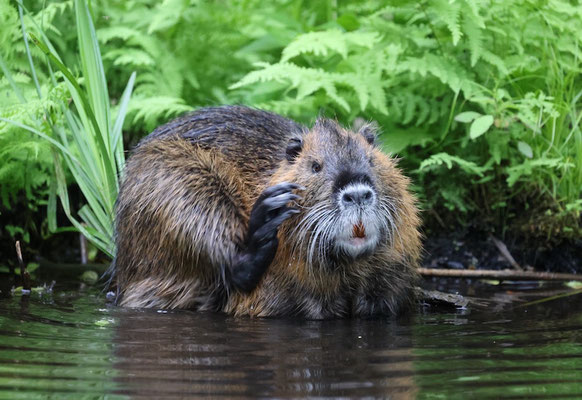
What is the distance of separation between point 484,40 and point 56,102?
2.67 m

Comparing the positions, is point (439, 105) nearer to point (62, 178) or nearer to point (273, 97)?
point (273, 97)

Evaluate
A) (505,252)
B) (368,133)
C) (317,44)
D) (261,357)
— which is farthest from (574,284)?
(261,357)

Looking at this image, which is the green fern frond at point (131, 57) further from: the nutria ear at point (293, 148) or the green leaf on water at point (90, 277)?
the nutria ear at point (293, 148)

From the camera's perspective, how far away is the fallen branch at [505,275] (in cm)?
489

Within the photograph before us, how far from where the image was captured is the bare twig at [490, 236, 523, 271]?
206 inches

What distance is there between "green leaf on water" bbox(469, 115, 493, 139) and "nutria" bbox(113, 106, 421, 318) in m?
0.79

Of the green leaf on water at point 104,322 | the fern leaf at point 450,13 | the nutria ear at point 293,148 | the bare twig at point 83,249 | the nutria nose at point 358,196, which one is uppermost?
the fern leaf at point 450,13

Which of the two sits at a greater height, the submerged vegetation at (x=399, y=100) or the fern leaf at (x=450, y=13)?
the fern leaf at (x=450, y=13)

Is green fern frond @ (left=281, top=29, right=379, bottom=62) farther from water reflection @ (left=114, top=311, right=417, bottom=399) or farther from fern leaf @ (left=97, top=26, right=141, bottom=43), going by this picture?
water reflection @ (left=114, top=311, right=417, bottom=399)

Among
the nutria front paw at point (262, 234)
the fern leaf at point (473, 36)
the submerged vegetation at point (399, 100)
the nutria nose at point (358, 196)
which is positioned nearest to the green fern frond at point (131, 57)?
the submerged vegetation at point (399, 100)

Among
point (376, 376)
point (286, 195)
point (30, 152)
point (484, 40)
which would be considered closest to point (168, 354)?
point (376, 376)

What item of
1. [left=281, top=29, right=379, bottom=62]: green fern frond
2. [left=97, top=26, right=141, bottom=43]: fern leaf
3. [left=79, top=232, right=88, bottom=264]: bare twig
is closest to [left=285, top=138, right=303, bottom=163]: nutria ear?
[left=281, top=29, right=379, bottom=62]: green fern frond

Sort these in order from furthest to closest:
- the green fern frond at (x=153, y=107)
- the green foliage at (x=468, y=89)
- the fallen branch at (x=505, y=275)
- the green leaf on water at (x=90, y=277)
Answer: the green fern frond at (x=153, y=107) → the green foliage at (x=468, y=89) → the green leaf on water at (x=90, y=277) → the fallen branch at (x=505, y=275)

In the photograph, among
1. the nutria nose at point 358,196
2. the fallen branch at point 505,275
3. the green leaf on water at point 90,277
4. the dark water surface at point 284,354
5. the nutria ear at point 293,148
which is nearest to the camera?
the dark water surface at point 284,354
